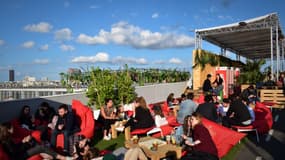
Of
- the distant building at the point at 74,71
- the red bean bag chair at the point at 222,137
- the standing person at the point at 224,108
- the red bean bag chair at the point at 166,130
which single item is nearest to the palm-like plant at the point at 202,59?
the distant building at the point at 74,71

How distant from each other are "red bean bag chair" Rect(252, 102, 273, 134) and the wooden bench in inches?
248

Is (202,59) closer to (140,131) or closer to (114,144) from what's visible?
(140,131)

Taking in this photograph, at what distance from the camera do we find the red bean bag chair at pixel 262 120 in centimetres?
760

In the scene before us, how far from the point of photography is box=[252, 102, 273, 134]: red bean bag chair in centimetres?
760

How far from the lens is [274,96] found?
14.5 metres

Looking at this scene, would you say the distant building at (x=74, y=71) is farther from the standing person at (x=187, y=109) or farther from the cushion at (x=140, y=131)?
the standing person at (x=187, y=109)

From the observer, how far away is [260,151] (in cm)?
629

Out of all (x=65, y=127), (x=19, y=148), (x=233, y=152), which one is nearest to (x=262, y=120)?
(x=233, y=152)

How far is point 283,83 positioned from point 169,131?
34.7ft

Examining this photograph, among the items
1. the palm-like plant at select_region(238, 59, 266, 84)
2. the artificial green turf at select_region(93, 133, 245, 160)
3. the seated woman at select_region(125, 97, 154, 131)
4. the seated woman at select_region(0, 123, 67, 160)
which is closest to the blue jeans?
the seated woman at select_region(0, 123, 67, 160)

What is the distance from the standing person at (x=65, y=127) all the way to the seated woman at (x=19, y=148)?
2.51ft

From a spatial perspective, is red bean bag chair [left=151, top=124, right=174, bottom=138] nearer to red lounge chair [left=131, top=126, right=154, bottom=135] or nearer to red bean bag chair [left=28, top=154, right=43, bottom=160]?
red lounge chair [left=131, top=126, right=154, bottom=135]

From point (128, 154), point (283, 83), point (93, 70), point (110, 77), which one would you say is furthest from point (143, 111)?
point (283, 83)

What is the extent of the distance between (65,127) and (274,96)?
11725 mm
